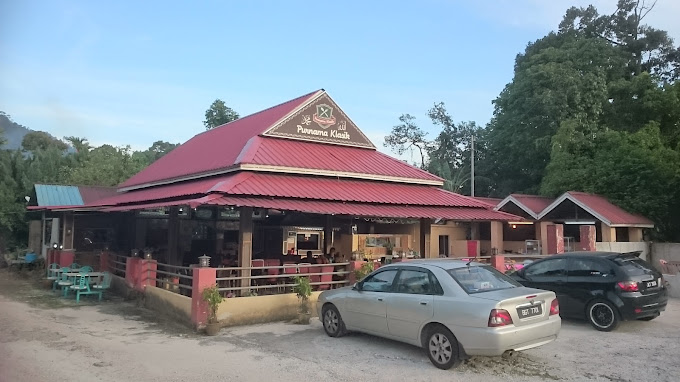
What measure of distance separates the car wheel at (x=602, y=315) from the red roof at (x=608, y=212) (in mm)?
11874

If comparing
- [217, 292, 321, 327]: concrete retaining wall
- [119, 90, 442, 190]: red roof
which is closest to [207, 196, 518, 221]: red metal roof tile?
Result: [119, 90, 442, 190]: red roof

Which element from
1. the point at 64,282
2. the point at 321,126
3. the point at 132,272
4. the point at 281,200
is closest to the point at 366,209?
the point at 281,200

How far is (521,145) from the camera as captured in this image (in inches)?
1375

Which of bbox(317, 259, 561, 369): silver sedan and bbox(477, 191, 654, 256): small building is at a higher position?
bbox(477, 191, 654, 256): small building

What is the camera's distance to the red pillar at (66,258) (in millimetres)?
17484

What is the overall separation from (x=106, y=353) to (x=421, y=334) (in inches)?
192

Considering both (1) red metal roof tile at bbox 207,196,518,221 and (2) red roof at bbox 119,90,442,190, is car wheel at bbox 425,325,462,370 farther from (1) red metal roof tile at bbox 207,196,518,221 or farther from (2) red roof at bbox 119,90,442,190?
(2) red roof at bbox 119,90,442,190

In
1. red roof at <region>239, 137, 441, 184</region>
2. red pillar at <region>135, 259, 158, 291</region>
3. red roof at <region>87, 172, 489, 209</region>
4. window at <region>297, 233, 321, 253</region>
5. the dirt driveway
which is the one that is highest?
red roof at <region>239, 137, 441, 184</region>

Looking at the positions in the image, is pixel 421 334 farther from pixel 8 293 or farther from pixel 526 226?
pixel 526 226

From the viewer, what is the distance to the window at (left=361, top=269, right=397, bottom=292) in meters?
8.00

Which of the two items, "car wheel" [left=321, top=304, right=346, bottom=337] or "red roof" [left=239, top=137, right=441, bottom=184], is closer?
"car wheel" [left=321, top=304, right=346, bottom=337]

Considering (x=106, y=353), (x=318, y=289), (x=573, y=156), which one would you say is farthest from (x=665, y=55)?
(x=106, y=353)

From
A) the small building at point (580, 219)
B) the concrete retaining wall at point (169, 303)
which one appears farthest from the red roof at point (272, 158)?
the small building at point (580, 219)

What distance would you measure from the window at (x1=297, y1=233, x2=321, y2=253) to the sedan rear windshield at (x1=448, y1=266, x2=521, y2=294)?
33.6 feet
